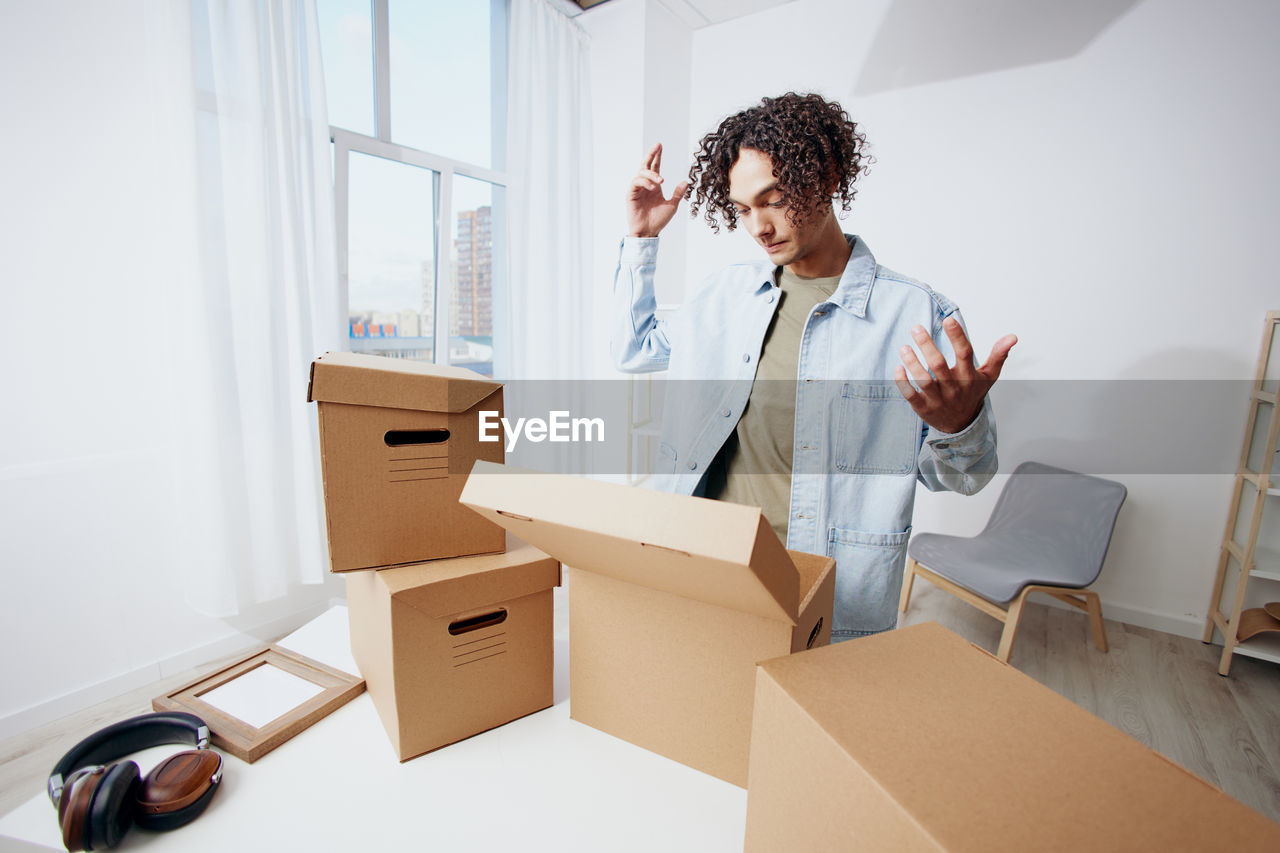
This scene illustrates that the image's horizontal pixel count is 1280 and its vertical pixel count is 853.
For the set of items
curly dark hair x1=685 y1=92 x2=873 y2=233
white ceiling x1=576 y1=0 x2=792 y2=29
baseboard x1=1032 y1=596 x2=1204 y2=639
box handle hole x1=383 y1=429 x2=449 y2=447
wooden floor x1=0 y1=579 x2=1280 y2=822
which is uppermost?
white ceiling x1=576 y1=0 x2=792 y2=29

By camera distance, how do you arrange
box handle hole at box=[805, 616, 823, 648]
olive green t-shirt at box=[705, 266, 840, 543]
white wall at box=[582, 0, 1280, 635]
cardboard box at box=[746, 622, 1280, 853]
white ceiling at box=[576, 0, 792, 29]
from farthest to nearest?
white ceiling at box=[576, 0, 792, 29] → white wall at box=[582, 0, 1280, 635] → olive green t-shirt at box=[705, 266, 840, 543] → box handle hole at box=[805, 616, 823, 648] → cardboard box at box=[746, 622, 1280, 853]

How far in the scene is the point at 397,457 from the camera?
80cm

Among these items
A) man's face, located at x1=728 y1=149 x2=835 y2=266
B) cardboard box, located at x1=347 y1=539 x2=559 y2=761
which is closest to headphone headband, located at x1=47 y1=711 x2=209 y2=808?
cardboard box, located at x1=347 y1=539 x2=559 y2=761

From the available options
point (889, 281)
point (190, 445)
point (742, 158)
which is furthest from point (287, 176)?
point (889, 281)

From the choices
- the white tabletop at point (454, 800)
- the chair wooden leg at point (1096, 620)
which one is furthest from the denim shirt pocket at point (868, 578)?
the chair wooden leg at point (1096, 620)

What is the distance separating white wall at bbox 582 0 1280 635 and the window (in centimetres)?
176

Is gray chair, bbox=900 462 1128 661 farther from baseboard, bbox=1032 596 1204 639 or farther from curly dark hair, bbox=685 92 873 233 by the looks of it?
curly dark hair, bbox=685 92 873 233

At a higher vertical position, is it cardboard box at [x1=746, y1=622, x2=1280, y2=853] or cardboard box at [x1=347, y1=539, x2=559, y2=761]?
cardboard box at [x1=746, y1=622, x2=1280, y2=853]

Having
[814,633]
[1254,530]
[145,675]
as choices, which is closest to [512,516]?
[814,633]

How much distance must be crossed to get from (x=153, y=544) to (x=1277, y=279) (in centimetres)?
407

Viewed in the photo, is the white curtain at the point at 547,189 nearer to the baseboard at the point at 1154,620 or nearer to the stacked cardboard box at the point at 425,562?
the stacked cardboard box at the point at 425,562

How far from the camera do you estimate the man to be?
3.64ft

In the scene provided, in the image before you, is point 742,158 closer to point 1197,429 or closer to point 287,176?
point 287,176

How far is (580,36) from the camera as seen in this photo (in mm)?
3244
